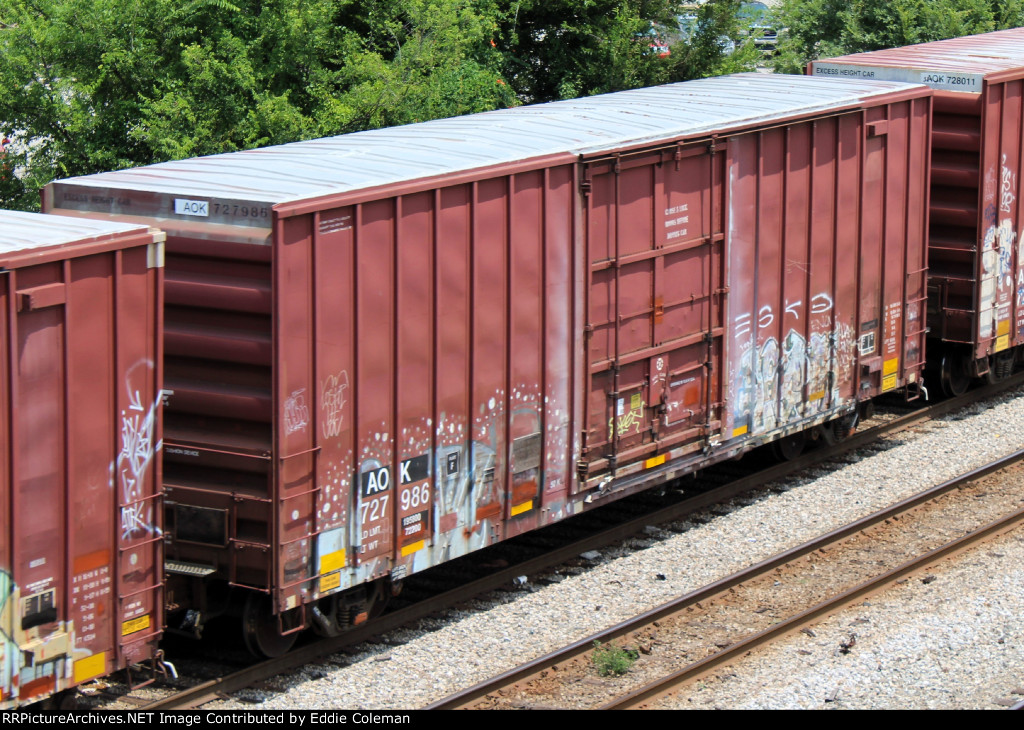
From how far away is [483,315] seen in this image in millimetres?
10812

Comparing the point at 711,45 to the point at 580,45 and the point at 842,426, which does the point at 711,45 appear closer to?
the point at 580,45

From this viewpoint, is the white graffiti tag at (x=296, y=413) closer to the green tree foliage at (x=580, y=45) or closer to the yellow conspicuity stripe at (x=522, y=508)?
the yellow conspicuity stripe at (x=522, y=508)

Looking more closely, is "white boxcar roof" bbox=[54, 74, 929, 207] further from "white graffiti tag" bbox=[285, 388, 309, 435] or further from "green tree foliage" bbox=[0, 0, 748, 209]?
"green tree foliage" bbox=[0, 0, 748, 209]

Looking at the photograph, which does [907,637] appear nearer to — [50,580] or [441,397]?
[441,397]

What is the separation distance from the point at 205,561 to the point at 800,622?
472 cm

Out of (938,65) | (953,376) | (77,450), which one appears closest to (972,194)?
(938,65)

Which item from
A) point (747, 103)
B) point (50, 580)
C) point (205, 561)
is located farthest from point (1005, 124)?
point (50, 580)

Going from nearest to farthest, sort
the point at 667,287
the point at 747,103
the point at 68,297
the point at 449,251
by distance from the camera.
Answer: the point at 68,297 < the point at 449,251 < the point at 667,287 < the point at 747,103

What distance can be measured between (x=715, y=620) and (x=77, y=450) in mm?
5514

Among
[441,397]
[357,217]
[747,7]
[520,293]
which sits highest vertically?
[747,7]

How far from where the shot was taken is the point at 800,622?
448 inches

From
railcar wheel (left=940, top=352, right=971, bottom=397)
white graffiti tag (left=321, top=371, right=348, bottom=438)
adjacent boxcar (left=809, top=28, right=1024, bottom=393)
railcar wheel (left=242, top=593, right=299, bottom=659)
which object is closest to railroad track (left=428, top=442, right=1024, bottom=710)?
railcar wheel (left=242, top=593, right=299, bottom=659)

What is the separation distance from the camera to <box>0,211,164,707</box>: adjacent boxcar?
7.93 m

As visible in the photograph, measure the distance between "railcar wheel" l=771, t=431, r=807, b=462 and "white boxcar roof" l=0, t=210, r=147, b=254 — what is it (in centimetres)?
866
